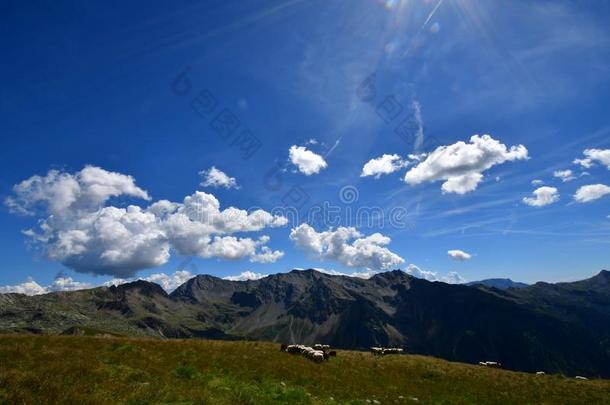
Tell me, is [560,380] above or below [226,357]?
below

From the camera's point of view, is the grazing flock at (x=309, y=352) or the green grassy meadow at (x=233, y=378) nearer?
the green grassy meadow at (x=233, y=378)

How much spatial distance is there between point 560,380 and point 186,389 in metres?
33.7

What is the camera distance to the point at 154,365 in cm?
2245

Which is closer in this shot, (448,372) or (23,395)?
(23,395)

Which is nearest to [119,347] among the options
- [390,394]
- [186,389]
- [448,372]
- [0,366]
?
[0,366]

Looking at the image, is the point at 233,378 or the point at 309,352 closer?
the point at 233,378

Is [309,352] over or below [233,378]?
over

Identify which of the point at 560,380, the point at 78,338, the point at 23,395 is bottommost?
the point at 560,380

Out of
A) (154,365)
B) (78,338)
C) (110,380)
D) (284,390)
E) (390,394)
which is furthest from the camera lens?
(78,338)

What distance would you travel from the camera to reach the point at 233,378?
2297 centimetres

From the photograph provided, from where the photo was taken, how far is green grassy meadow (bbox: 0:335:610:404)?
14.2 meters

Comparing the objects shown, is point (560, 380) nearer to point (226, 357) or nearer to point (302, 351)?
point (302, 351)

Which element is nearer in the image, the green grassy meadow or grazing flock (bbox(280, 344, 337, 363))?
the green grassy meadow

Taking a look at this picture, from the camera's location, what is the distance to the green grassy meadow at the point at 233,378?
14.2 m
